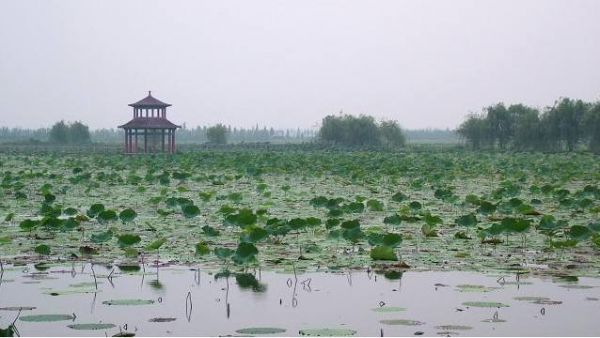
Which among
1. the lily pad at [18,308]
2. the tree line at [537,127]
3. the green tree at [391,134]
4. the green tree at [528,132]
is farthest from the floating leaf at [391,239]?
the green tree at [391,134]

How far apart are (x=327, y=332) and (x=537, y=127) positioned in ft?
172

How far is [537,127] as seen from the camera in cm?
5475

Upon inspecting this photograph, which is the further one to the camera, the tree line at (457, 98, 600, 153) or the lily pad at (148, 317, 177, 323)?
the tree line at (457, 98, 600, 153)

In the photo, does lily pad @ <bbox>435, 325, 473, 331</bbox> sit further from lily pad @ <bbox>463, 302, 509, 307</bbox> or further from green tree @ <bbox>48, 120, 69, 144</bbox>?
green tree @ <bbox>48, 120, 69, 144</bbox>

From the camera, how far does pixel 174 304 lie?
593 centimetres

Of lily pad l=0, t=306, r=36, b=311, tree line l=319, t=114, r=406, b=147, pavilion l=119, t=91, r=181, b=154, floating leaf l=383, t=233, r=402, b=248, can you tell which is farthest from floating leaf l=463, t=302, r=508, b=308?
tree line l=319, t=114, r=406, b=147

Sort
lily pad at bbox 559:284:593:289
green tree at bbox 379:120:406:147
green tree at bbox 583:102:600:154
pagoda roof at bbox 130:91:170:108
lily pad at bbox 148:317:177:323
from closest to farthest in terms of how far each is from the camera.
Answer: lily pad at bbox 148:317:177:323 < lily pad at bbox 559:284:593:289 < pagoda roof at bbox 130:91:170:108 < green tree at bbox 583:102:600:154 < green tree at bbox 379:120:406:147

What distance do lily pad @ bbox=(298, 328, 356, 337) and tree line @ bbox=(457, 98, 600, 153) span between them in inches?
1819

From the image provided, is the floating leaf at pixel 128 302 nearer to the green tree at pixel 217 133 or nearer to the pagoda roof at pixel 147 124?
the pagoda roof at pixel 147 124

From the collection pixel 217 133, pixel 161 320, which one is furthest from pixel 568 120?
pixel 161 320

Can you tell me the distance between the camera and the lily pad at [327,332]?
490cm

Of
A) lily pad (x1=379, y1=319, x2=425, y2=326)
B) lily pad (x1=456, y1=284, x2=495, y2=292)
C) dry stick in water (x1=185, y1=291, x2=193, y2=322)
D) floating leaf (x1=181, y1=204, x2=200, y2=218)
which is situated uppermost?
floating leaf (x1=181, y1=204, x2=200, y2=218)

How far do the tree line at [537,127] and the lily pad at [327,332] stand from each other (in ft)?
152

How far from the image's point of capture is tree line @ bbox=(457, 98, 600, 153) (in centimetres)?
5094
